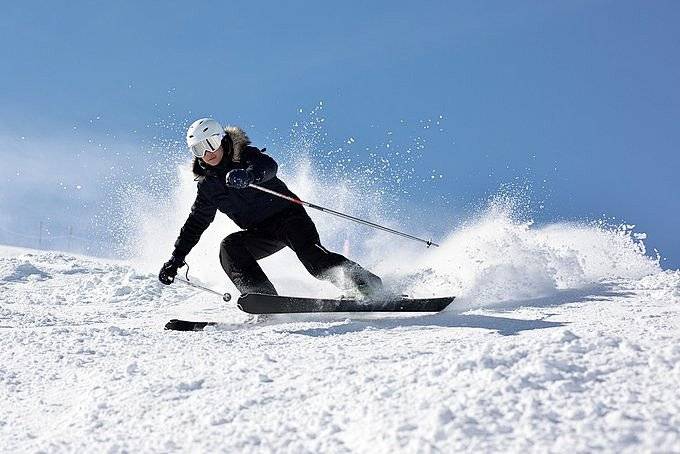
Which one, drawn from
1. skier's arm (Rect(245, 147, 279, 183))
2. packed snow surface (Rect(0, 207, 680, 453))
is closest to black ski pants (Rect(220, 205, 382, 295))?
packed snow surface (Rect(0, 207, 680, 453))

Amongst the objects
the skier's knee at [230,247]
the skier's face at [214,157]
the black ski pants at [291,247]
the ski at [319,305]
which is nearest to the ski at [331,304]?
the ski at [319,305]

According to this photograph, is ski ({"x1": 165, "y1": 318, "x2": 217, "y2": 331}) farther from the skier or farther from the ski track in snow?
the skier

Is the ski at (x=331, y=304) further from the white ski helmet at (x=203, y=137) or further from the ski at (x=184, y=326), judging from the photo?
the white ski helmet at (x=203, y=137)

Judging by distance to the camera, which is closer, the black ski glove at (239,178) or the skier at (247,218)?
the black ski glove at (239,178)

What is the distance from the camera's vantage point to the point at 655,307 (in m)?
5.83

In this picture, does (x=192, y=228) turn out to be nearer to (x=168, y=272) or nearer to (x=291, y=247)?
(x=168, y=272)

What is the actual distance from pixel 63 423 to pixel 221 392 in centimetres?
89

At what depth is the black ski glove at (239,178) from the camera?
254 inches

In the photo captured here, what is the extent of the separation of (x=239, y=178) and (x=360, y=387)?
3756mm

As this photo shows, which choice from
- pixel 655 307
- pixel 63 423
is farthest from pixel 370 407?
pixel 655 307

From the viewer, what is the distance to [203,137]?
6773mm

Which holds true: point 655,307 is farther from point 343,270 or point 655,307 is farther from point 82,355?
point 82,355

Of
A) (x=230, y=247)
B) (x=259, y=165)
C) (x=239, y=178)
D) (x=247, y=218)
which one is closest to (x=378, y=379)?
(x=239, y=178)

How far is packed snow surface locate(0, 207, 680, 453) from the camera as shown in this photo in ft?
8.27
